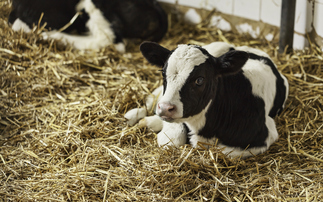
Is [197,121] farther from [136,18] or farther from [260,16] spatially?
[136,18]

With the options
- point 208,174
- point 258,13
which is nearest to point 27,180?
point 208,174

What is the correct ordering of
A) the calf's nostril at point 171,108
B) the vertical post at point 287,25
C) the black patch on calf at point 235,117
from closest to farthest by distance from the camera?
the calf's nostril at point 171,108
the black patch on calf at point 235,117
the vertical post at point 287,25

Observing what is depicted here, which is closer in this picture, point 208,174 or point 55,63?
point 208,174

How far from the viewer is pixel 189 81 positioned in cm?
304

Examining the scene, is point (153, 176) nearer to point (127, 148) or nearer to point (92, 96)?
point (127, 148)

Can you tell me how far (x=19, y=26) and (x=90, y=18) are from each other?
1069 mm

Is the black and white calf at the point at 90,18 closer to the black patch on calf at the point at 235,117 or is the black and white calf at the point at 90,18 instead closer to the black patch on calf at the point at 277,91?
the black patch on calf at the point at 277,91

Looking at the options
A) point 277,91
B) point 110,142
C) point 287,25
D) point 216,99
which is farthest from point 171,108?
point 287,25

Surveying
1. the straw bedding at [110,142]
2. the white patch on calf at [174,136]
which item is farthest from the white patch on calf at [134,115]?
the white patch on calf at [174,136]

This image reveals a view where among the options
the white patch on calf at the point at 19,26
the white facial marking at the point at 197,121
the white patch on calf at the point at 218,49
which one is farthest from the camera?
the white patch on calf at the point at 19,26

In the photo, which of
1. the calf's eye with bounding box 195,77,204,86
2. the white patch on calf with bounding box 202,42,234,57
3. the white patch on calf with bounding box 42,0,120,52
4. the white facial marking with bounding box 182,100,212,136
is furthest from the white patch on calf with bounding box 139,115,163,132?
the white patch on calf with bounding box 42,0,120,52

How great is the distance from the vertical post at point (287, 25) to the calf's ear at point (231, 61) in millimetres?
2103

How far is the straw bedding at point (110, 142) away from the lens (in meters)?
2.99

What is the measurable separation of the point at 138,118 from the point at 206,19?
3.13 m
